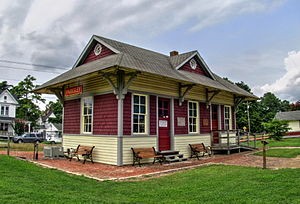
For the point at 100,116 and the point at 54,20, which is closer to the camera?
the point at 100,116

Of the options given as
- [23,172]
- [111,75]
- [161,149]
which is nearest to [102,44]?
[111,75]

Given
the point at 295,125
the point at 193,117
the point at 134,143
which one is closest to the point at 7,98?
the point at 193,117

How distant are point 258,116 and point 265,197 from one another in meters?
46.6

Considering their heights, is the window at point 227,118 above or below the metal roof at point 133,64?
below

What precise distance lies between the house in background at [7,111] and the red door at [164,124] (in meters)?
36.7

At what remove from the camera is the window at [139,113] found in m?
11.4

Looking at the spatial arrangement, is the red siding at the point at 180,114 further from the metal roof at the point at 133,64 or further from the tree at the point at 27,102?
the tree at the point at 27,102

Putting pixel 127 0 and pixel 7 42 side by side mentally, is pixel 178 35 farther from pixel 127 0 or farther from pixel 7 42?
pixel 7 42

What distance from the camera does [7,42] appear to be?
2000 cm

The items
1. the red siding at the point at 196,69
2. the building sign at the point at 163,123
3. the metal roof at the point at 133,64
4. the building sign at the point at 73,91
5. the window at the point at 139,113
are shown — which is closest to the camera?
the metal roof at the point at 133,64

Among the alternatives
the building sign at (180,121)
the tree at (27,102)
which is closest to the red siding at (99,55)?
the building sign at (180,121)

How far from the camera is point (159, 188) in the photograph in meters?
6.63

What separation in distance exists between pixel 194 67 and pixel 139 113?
221 inches

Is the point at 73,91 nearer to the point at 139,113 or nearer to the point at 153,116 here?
the point at 139,113
